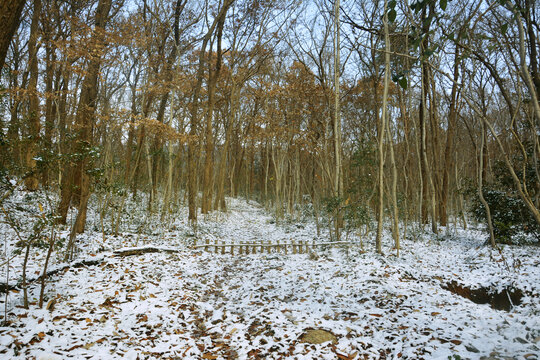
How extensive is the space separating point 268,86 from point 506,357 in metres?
14.8

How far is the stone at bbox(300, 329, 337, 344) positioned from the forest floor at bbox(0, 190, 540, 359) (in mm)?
18

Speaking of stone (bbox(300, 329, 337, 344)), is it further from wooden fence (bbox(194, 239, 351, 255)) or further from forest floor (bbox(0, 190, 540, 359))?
wooden fence (bbox(194, 239, 351, 255))

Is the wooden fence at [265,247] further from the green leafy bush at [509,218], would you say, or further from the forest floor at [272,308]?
the green leafy bush at [509,218]

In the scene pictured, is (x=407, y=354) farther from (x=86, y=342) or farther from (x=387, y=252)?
(x=387, y=252)

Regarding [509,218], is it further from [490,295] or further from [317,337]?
[317,337]

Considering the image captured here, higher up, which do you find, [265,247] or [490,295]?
[265,247]

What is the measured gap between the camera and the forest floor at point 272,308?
11.5ft

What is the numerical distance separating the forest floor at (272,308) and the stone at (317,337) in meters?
0.02

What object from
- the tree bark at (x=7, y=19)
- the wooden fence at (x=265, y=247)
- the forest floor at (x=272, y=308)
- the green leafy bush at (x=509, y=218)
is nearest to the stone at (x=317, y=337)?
the forest floor at (x=272, y=308)

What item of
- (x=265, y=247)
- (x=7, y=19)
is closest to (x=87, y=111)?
(x=7, y=19)

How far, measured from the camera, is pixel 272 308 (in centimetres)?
487

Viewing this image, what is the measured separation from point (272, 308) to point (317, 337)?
3.84 ft

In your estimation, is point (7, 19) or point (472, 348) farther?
point (472, 348)

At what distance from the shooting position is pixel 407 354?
3.40 m
